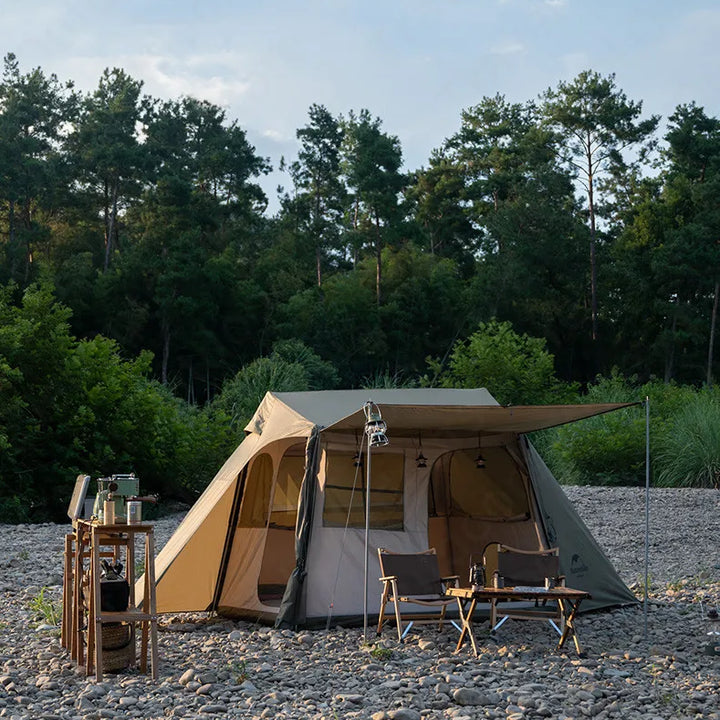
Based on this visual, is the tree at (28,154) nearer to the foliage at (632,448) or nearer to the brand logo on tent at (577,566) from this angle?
the foliage at (632,448)

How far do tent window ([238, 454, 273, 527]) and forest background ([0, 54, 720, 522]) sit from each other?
63.4 feet

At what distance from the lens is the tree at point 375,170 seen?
38.1 meters

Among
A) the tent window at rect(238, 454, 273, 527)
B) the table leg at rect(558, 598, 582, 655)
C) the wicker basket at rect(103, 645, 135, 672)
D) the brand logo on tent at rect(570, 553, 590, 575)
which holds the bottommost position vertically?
the wicker basket at rect(103, 645, 135, 672)

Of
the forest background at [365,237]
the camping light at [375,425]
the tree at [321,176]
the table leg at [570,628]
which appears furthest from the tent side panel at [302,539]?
Result: the tree at [321,176]

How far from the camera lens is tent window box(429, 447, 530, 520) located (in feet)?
27.4

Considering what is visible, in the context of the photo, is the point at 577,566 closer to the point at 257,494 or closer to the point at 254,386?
the point at 257,494

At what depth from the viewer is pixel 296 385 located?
22.1 metres

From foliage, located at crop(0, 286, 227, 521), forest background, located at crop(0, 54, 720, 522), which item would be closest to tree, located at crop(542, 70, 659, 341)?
forest background, located at crop(0, 54, 720, 522)

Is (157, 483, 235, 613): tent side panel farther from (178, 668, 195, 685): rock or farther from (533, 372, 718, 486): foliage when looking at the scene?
(533, 372, 718, 486): foliage

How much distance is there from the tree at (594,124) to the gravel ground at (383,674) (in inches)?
1241

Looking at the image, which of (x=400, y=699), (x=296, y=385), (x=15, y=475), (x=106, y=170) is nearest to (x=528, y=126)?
(x=106, y=170)

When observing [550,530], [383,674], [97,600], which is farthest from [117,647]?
[550,530]

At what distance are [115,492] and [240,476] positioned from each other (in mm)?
2213

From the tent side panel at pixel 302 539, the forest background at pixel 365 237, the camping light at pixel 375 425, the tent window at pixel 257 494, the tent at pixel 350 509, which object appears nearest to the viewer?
the camping light at pixel 375 425
